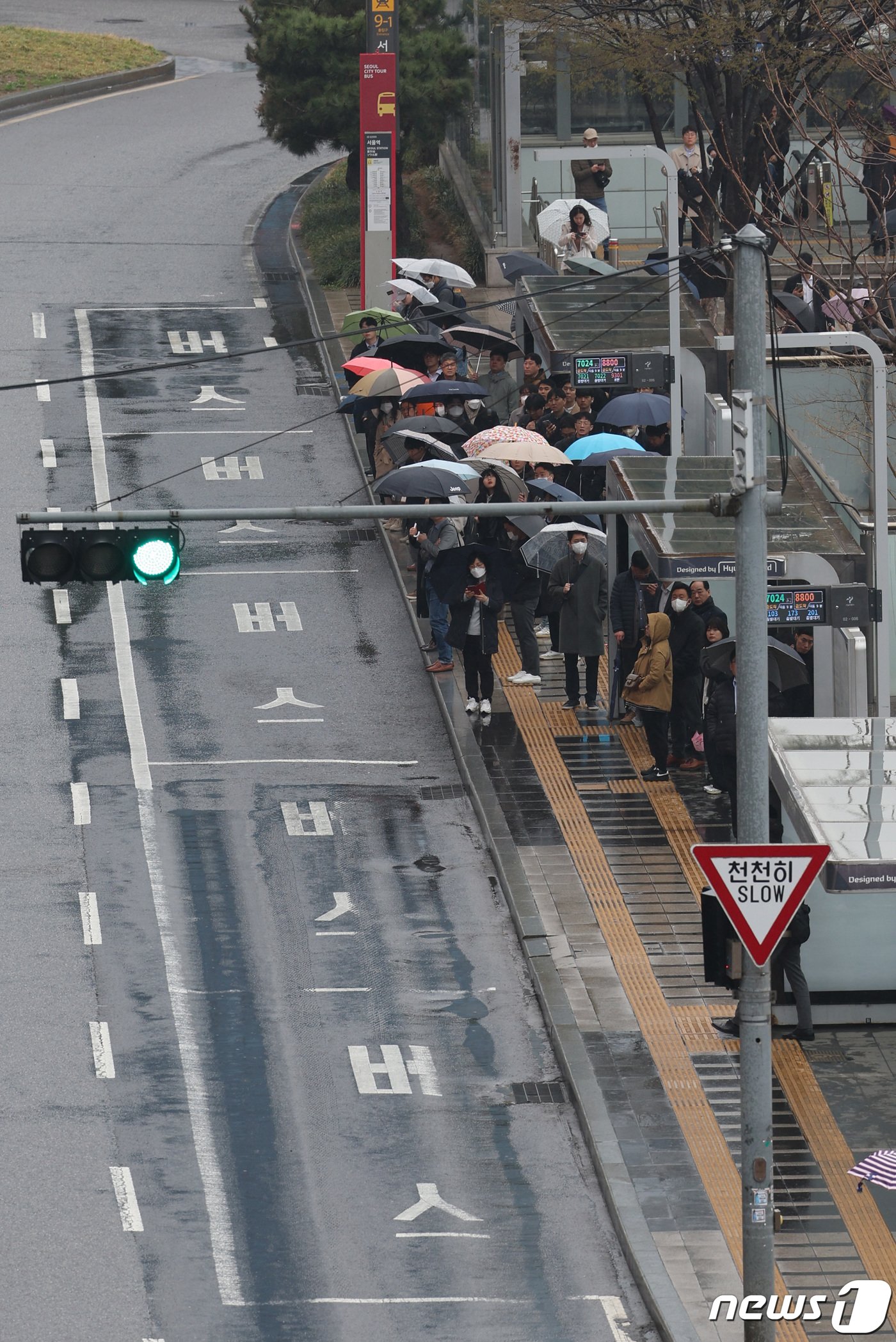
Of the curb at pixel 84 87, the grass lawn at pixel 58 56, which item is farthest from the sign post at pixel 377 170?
the grass lawn at pixel 58 56

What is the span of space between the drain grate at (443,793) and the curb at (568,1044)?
9 centimetres

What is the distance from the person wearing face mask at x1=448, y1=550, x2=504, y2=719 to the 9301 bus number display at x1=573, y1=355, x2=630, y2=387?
3964mm

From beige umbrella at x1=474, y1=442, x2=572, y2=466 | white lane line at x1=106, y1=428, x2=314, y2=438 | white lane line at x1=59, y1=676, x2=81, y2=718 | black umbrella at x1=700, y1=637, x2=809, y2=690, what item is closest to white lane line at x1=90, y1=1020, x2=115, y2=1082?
black umbrella at x1=700, y1=637, x2=809, y2=690

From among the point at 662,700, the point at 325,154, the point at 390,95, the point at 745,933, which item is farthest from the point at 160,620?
the point at 325,154

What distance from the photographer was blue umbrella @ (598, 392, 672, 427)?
90.9 ft

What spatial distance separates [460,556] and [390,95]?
14.8m

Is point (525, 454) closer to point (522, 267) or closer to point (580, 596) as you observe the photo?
point (580, 596)

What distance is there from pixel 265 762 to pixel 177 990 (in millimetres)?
4969

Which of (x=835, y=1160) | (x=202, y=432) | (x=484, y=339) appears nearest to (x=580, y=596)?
(x=484, y=339)

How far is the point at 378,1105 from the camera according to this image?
17953 millimetres

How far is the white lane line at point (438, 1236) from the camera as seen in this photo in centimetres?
1616

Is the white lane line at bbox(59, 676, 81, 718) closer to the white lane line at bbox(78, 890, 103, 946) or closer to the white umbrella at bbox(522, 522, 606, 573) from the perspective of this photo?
the white lane line at bbox(78, 890, 103, 946)

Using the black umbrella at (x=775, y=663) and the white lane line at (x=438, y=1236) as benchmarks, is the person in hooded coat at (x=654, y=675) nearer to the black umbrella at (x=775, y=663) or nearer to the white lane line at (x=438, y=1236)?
the black umbrella at (x=775, y=663)

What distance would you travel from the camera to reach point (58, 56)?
63219mm
